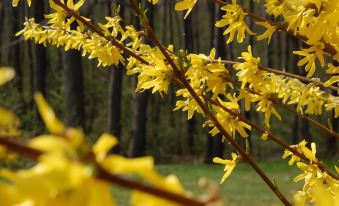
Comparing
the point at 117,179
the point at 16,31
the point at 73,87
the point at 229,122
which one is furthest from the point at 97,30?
the point at 16,31

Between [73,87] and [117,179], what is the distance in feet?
39.9

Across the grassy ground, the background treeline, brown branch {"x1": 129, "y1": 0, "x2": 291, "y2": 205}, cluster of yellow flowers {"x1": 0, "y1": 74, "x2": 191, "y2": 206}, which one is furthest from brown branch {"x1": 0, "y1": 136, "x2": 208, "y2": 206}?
the background treeline

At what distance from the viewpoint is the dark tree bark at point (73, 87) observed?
12039mm

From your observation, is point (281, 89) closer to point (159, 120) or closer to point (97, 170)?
point (97, 170)

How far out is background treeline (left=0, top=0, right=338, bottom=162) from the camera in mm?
13047

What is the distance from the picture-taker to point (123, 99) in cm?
1806

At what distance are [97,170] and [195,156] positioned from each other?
16.8 m

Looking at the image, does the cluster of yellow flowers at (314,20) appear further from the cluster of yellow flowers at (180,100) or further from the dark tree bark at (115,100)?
the dark tree bark at (115,100)

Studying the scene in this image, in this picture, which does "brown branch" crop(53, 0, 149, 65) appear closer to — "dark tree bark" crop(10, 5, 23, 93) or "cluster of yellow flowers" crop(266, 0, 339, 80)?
"cluster of yellow flowers" crop(266, 0, 339, 80)

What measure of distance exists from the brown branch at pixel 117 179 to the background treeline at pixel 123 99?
1123 cm

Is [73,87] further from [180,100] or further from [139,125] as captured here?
[180,100]

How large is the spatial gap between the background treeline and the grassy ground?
184 cm

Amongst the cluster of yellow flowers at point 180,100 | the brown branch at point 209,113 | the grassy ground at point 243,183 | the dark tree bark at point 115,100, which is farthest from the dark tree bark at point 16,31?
the brown branch at point 209,113

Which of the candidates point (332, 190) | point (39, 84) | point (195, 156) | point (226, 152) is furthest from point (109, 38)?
point (195, 156)
